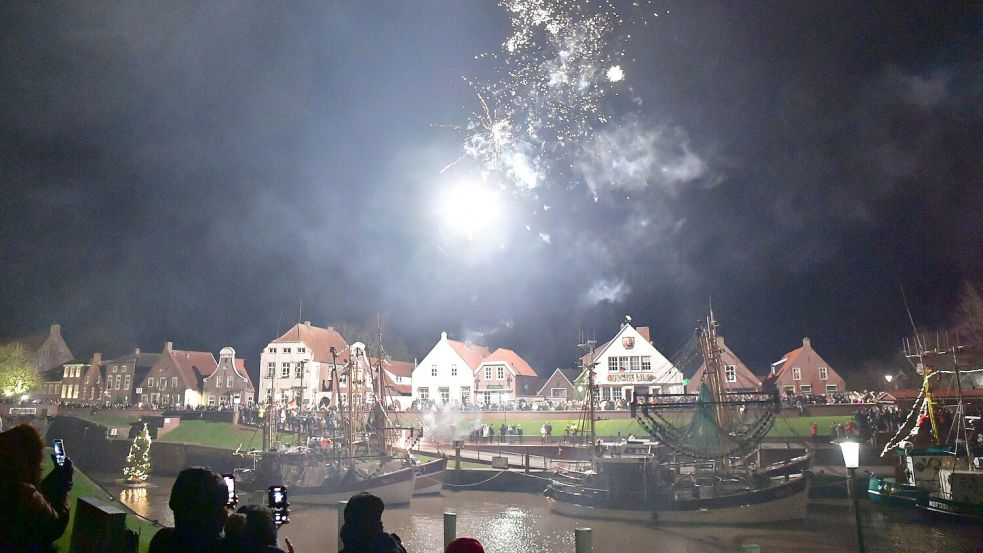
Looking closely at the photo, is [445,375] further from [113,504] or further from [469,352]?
[113,504]

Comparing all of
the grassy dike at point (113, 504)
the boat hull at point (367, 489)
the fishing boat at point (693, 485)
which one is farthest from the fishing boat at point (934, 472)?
the grassy dike at point (113, 504)

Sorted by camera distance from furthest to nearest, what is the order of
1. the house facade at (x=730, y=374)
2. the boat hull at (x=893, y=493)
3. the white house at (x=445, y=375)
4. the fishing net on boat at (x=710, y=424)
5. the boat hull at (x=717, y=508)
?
the white house at (x=445, y=375)
the house facade at (x=730, y=374)
the fishing net on boat at (x=710, y=424)
the boat hull at (x=717, y=508)
the boat hull at (x=893, y=493)

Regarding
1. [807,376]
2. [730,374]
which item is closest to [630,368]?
[730,374]

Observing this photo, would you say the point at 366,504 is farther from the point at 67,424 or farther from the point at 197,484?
the point at 67,424

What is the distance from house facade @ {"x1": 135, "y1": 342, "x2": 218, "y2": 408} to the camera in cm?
6425

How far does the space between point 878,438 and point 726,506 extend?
1411 centimetres

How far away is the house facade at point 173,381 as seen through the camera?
211 feet

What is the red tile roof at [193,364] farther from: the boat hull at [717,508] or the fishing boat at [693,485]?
the boat hull at [717,508]

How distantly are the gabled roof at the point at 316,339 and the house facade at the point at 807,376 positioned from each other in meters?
42.7

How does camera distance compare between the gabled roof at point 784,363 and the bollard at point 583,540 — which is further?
the gabled roof at point 784,363

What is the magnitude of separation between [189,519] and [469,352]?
2545 inches

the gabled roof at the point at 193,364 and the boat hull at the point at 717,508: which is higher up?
the gabled roof at the point at 193,364

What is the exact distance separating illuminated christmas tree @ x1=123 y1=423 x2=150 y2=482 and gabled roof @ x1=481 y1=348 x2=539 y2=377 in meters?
32.5

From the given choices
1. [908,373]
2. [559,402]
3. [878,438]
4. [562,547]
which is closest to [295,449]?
[562,547]
